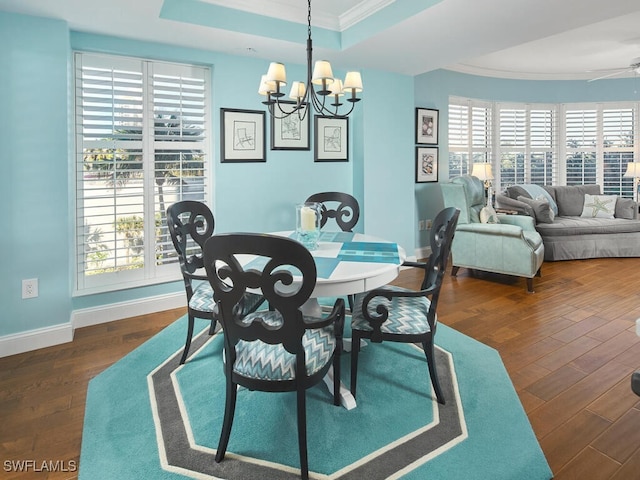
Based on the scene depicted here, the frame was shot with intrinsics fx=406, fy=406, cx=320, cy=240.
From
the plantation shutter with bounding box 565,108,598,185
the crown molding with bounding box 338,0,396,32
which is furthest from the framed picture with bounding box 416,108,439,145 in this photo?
the plantation shutter with bounding box 565,108,598,185

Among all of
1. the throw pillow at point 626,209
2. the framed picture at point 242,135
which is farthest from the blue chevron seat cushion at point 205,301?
the throw pillow at point 626,209

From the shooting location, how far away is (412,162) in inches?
194

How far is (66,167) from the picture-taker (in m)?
2.91

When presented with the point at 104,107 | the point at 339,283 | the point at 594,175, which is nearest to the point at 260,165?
the point at 104,107

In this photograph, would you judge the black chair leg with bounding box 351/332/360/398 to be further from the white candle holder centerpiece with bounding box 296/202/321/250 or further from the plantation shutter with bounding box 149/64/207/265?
the plantation shutter with bounding box 149/64/207/265

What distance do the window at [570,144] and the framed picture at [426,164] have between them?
144 centimetres

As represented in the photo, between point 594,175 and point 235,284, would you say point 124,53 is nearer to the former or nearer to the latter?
point 235,284

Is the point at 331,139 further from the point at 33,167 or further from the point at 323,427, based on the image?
the point at 323,427

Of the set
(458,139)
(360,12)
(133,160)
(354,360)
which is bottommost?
(354,360)

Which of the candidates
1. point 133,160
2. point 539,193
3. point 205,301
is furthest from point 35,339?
point 539,193

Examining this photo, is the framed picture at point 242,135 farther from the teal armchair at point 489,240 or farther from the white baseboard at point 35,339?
the teal armchair at point 489,240

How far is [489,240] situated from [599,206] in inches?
104

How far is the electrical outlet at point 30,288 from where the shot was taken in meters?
2.83

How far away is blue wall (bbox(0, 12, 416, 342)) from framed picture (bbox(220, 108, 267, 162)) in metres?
0.06
